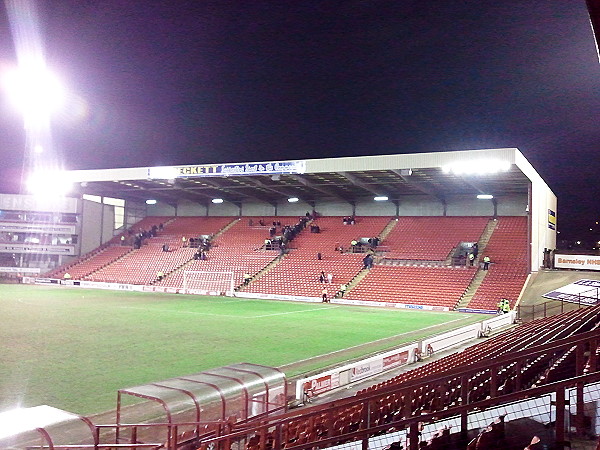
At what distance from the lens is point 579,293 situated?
26656 mm

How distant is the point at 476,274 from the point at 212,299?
60.2 ft

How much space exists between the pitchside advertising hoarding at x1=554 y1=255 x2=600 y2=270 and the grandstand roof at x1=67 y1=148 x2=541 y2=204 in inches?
210

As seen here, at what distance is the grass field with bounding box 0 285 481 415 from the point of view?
41.6 feet

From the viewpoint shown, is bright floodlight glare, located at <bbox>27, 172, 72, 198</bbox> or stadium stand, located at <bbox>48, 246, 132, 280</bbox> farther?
stadium stand, located at <bbox>48, 246, 132, 280</bbox>

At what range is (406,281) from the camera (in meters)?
36.5

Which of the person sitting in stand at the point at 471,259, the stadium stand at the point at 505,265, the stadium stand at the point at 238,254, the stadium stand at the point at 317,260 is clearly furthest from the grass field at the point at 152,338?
the stadium stand at the point at 238,254

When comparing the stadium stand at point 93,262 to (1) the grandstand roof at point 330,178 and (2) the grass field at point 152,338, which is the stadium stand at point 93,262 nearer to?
(1) the grandstand roof at point 330,178

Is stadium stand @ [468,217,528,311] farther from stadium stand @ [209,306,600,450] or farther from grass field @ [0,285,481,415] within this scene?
stadium stand @ [209,306,600,450]

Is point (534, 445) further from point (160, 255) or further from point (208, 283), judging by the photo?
point (160, 255)

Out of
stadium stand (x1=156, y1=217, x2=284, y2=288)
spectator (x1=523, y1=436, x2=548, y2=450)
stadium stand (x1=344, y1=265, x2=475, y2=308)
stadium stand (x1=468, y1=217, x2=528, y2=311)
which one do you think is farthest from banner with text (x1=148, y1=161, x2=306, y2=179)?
spectator (x1=523, y1=436, x2=548, y2=450)

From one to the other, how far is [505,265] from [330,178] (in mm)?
13494

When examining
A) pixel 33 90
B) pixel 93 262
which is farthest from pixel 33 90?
pixel 93 262

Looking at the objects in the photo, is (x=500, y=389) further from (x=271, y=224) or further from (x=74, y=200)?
(x=74, y=200)

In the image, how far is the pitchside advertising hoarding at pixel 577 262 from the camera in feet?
104
